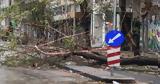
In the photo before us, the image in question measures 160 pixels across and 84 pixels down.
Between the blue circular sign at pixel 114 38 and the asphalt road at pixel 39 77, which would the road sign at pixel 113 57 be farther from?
the asphalt road at pixel 39 77

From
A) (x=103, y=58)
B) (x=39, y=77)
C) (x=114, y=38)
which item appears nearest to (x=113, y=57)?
(x=114, y=38)

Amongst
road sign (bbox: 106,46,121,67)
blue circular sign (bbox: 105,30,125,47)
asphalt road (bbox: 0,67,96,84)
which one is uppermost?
blue circular sign (bbox: 105,30,125,47)

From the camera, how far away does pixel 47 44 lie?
873 inches

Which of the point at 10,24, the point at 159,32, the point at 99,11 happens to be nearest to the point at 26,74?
the point at 10,24

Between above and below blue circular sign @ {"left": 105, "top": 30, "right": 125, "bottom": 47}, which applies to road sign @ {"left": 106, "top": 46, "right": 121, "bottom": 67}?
below

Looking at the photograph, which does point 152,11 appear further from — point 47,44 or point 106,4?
point 47,44

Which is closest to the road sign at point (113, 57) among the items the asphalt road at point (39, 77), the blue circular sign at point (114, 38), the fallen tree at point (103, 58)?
the blue circular sign at point (114, 38)

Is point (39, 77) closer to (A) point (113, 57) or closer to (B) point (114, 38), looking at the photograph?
(A) point (113, 57)

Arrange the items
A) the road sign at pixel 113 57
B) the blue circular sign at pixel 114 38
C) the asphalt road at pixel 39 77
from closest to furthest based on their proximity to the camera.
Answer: the asphalt road at pixel 39 77 → the blue circular sign at pixel 114 38 → the road sign at pixel 113 57

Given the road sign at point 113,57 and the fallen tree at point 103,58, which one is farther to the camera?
the fallen tree at point 103,58

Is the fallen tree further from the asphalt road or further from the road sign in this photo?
the road sign

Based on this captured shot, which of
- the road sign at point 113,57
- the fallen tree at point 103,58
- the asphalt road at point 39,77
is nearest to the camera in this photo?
the asphalt road at point 39,77

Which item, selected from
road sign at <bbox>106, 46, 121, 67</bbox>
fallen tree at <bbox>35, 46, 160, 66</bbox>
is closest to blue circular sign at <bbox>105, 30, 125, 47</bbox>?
road sign at <bbox>106, 46, 121, 67</bbox>

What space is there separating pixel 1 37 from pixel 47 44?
7.46ft
